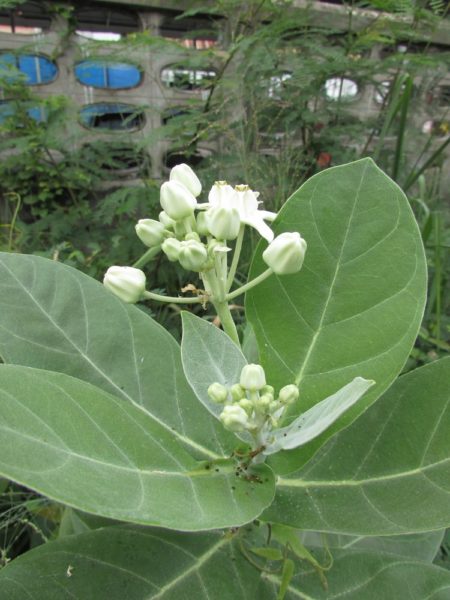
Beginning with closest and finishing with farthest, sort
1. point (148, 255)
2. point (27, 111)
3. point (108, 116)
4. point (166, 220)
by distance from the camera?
point (166, 220) < point (148, 255) < point (27, 111) < point (108, 116)

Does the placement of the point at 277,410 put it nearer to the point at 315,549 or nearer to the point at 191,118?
the point at 315,549

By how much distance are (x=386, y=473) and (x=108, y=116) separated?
→ 3315mm

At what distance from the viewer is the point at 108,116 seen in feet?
11.4

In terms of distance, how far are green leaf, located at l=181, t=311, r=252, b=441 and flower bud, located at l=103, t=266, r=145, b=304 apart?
0.09m

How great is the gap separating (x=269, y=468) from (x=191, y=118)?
91.6 inches

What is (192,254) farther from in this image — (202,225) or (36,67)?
(36,67)

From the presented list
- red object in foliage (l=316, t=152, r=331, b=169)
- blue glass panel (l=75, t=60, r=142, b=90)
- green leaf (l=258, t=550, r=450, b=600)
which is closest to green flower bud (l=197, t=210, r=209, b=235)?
green leaf (l=258, t=550, r=450, b=600)

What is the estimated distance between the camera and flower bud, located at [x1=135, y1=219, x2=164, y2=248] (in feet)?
2.32

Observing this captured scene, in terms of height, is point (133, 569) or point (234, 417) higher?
point (234, 417)

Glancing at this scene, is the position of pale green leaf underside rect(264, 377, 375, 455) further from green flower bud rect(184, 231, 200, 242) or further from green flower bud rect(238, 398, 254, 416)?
green flower bud rect(184, 231, 200, 242)

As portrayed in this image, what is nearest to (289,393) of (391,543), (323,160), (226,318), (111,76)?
(226,318)

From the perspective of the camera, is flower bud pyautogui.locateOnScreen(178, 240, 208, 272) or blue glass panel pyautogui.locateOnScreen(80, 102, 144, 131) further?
blue glass panel pyautogui.locateOnScreen(80, 102, 144, 131)

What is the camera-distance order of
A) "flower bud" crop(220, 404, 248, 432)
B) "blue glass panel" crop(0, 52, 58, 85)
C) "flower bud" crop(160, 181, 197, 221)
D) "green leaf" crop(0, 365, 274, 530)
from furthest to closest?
1. "blue glass panel" crop(0, 52, 58, 85)
2. "flower bud" crop(160, 181, 197, 221)
3. "flower bud" crop(220, 404, 248, 432)
4. "green leaf" crop(0, 365, 274, 530)

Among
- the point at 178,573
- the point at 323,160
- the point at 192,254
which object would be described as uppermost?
the point at 192,254
